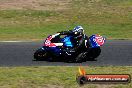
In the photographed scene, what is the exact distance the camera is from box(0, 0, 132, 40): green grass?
90.0ft

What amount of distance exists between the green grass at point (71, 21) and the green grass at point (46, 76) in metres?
9.72

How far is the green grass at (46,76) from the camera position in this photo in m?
12.9

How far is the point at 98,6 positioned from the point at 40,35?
13145mm

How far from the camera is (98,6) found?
38.6 metres

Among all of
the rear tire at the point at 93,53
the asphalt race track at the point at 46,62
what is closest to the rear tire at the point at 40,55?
the asphalt race track at the point at 46,62

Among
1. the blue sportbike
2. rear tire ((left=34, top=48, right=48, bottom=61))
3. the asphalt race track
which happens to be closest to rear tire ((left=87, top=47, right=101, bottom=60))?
the blue sportbike

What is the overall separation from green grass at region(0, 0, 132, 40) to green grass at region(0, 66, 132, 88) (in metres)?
9.72

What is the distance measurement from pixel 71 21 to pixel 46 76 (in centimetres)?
1872

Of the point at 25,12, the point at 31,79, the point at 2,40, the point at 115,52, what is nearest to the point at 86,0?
the point at 25,12

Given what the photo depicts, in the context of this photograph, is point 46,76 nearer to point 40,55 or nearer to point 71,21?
point 40,55

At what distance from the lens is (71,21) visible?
32.6 meters

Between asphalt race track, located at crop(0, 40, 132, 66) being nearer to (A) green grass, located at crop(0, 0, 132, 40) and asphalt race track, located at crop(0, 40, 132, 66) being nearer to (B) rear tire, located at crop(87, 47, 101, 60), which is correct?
(B) rear tire, located at crop(87, 47, 101, 60)

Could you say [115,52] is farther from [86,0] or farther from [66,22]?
[86,0]

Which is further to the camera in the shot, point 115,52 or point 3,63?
point 115,52
